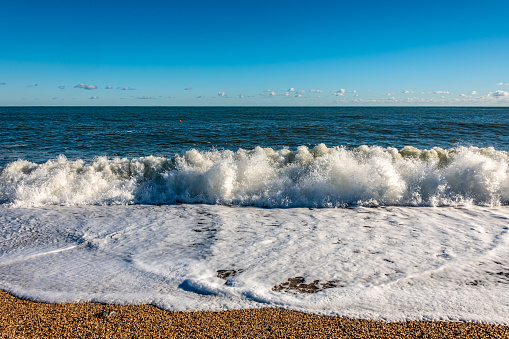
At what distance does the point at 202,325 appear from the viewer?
306 centimetres

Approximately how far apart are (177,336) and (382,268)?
2.78 metres

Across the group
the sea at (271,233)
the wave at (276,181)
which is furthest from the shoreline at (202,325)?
the wave at (276,181)

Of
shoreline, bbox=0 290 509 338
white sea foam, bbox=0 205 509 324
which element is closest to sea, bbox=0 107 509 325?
white sea foam, bbox=0 205 509 324

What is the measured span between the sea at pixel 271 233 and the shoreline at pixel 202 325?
15 cm

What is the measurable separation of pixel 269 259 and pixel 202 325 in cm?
165

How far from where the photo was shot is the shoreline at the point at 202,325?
292 cm

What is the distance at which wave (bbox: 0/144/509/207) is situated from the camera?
7.46m

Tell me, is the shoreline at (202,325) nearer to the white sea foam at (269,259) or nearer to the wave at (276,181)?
the white sea foam at (269,259)

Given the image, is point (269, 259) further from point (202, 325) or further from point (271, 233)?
point (202, 325)

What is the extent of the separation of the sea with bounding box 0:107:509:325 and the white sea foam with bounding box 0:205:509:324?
0.9 inches

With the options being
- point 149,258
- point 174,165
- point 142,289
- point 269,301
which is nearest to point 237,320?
point 269,301

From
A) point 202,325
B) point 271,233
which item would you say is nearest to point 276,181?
point 271,233

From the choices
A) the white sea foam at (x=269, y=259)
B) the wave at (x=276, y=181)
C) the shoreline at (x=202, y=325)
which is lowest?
the white sea foam at (x=269, y=259)

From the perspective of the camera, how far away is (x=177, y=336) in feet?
9.45
